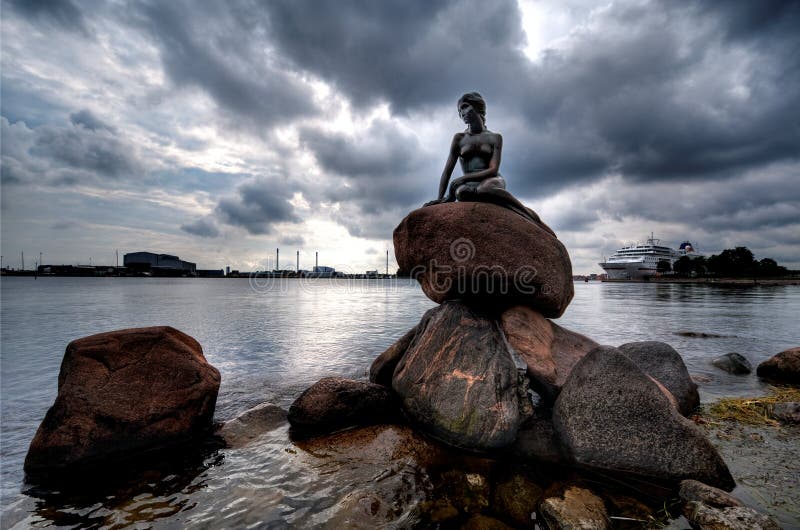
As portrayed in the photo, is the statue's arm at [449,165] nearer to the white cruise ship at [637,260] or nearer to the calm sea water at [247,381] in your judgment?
the calm sea water at [247,381]

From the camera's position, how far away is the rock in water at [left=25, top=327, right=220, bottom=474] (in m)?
4.30

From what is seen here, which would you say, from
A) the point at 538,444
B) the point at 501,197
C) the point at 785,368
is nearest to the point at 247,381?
the point at 538,444

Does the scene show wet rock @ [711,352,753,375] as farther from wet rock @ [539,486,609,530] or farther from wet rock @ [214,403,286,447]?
wet rock @ [214,403,286,447]

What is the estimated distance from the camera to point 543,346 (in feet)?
17.9

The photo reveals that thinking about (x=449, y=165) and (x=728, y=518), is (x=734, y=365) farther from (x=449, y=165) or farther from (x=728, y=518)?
(x=449, y=165)

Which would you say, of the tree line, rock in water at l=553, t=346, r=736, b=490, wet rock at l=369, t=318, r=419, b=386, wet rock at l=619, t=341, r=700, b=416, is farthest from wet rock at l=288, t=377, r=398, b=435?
the tree line

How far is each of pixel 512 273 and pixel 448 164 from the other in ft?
10.8

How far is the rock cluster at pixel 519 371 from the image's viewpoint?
3.98 m

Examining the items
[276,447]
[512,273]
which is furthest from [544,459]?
[276,447]

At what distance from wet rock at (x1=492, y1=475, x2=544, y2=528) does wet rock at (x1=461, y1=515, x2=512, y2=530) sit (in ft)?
0.60

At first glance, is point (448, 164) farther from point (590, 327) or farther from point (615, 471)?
point (590, 327)

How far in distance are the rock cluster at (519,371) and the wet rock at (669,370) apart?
0.07 ft

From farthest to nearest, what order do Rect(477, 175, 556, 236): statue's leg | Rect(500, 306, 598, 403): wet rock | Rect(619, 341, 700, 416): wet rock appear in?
Rect(477, 175, 556, 236): statue's leg, Rect(619, 341, 700, 416): wet rock, Rect(500, 306, 598, 403): wet rock

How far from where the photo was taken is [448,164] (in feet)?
26.1
